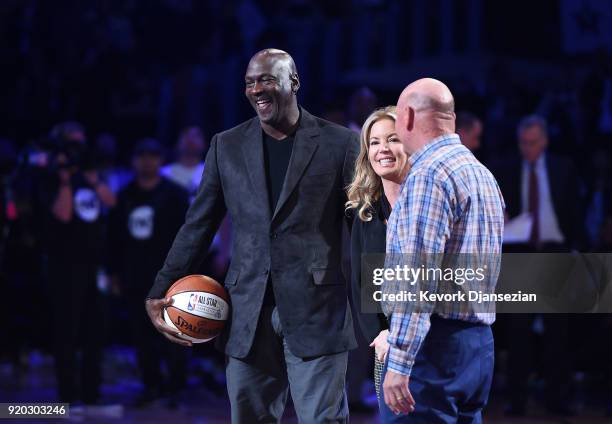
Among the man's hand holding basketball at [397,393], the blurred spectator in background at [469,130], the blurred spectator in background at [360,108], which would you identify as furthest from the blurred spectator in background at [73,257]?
the man's hand holding basketball at [397,393]

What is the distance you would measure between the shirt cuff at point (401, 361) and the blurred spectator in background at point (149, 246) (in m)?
4.37

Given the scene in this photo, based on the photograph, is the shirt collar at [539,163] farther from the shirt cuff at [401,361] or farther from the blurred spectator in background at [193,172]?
the shirt cuff at [401,361]

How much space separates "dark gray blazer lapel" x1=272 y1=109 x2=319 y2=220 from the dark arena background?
296 cm

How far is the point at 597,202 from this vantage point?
8141 millimetres

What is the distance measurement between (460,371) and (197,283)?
4.14ft

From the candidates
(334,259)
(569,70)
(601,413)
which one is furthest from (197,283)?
(569,70)

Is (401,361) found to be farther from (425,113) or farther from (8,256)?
(8,256)

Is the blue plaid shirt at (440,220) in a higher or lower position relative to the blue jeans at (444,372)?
higher

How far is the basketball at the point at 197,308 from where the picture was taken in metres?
3.95

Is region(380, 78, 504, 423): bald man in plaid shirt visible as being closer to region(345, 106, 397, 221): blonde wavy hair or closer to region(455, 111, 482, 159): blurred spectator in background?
region(345, 106, 397, 221): blonde wavy hair

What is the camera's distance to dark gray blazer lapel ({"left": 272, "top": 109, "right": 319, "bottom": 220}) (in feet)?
12.8

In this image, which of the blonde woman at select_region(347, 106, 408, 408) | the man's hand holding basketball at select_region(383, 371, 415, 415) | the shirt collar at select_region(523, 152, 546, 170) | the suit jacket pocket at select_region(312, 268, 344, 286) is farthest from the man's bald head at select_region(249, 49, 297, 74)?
the shirt collar at select_region(523, 152, 546, 170)

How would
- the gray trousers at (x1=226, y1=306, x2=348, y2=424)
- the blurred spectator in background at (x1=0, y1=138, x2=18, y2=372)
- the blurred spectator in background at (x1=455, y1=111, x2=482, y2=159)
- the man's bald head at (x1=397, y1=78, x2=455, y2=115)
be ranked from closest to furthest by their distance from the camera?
the man's bald head at (x1=397, y1=78, x2=455, y2=115)
the gray trousers at (x1=226, y1=306, x2=348, y2=424)
the blurred spectator in background at (x1=455, y1=111, x2=482, y2=159)
the blurred spectator in background at (x1=0, y1=138, x2=18, y2=372)

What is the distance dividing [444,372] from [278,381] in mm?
1005
